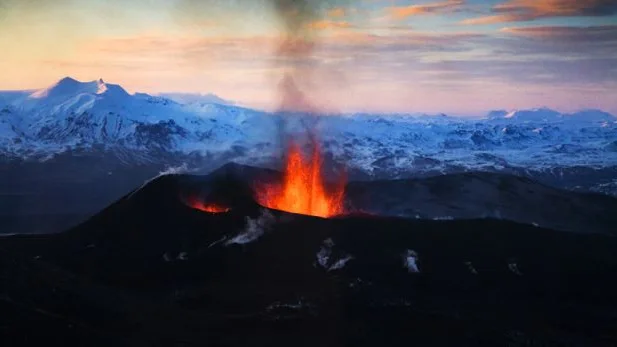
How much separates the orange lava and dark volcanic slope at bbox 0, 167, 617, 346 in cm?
120

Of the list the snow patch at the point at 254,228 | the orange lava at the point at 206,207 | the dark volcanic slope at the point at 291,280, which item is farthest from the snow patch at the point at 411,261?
the orange lava at the point at 206,207

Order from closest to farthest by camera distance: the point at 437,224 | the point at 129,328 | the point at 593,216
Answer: the point at 129,328 → the point at 437,224 → the point at 593,216

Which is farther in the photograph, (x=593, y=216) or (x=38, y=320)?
(x=593, y=216)

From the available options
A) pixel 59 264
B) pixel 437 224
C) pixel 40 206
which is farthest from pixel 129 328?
pixel 40 206

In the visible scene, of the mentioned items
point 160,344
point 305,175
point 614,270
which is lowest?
point 160,344

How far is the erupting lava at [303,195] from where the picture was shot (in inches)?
4013

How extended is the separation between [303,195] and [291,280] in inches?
1548

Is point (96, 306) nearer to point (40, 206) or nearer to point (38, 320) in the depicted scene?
point (38, 320)

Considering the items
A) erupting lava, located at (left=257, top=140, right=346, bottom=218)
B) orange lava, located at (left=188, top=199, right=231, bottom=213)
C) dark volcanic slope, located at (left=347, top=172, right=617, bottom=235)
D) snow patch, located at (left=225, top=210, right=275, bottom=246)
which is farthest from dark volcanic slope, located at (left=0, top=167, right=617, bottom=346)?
dark volcanic slope, located at (left=347, top=172, right=617, bottom=235)

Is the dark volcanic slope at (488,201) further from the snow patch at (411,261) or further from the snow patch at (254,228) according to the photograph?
the snow patch at (411,261)

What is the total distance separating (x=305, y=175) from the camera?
116 metres

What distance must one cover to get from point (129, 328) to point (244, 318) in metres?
10.4

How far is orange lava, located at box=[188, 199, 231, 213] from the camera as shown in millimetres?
84894

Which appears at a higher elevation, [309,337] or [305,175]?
[305,175]
